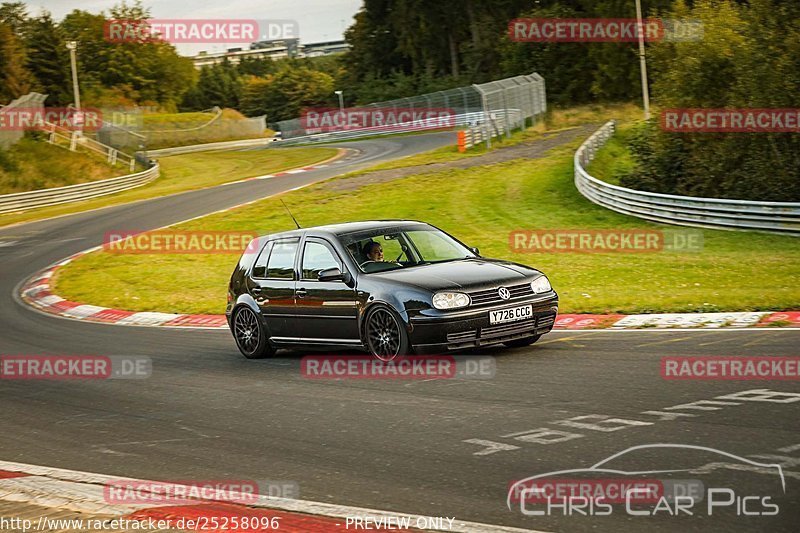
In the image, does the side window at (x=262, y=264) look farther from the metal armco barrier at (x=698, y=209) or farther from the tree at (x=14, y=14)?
the tree at (x=14, y=14)

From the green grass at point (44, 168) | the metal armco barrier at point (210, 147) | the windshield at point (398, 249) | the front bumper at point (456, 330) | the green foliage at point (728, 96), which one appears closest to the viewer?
the front bumper at point (456, 330)

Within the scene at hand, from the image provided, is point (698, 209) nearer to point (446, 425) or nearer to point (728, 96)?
point (728, 96)

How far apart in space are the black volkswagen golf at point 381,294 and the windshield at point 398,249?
0.04 feet

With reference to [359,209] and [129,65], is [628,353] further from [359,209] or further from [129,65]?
[129,65]

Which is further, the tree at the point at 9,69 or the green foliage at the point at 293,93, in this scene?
the green foliage at the point at 293,93

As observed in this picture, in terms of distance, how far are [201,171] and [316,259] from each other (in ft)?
153

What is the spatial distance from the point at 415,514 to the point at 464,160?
3734cm

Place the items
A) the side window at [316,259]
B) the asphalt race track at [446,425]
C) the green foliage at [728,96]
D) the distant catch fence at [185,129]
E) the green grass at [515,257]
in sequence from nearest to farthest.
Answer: the asphalt race track at [446,425] < the side window at [316,259] < the green grass at [515,257] < the green foliage at [728,96] < the distant catch fence at [185,129]

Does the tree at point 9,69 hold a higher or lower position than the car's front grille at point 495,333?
higher

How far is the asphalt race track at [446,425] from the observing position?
6023 mm

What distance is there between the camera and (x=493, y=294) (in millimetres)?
10484

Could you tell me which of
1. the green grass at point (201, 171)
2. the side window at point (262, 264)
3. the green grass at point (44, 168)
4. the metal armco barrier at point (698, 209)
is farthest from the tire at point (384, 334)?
the green grass at point (44, 168)

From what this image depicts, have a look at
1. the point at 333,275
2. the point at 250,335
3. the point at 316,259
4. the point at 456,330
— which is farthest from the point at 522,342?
the point at 250,335

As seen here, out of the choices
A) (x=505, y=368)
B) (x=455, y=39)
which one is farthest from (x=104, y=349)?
(x=455, y=39)
